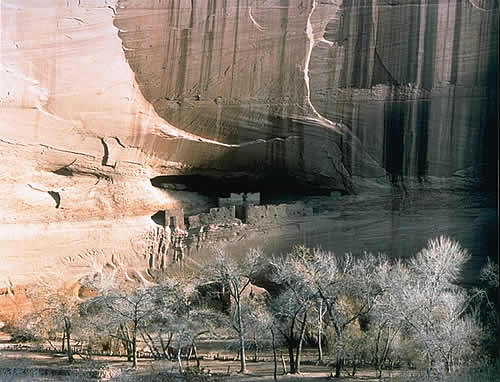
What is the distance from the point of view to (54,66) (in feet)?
32.1

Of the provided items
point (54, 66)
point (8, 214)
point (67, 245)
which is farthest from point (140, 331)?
point (54, 66)

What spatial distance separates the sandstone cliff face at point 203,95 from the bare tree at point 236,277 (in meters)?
1.48

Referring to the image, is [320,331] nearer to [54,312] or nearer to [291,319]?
[291,319]

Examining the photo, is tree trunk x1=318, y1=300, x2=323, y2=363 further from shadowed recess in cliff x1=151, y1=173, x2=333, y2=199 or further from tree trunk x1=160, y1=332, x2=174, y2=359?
shadowed recess in cliff x1=151, y1=173, x2=333, y2=199

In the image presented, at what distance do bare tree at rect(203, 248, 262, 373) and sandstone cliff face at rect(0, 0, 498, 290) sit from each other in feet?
4.87

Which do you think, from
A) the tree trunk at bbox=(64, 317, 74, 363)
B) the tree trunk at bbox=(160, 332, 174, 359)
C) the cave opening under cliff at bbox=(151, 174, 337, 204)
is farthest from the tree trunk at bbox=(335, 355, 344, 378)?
the cave opening under cliff at bbox=(151, 174, 337, 204)

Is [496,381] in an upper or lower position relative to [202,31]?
lower

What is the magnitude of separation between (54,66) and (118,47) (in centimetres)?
88

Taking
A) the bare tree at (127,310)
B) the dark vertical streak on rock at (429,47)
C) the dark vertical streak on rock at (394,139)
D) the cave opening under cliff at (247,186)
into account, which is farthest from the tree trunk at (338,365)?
the dark vertical streak on rock at (429,47)

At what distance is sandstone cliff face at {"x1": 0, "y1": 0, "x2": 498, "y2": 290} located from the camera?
384 inches

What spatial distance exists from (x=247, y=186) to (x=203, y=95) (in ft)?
6.61

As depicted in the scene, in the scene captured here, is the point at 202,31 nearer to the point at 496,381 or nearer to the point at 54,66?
the point at 54,66

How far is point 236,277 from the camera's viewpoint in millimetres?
9000

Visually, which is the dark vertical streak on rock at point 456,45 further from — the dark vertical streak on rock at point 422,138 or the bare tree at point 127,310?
the bare tree at point 127,310
